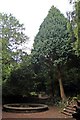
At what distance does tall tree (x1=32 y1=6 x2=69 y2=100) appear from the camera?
20047 millimetres

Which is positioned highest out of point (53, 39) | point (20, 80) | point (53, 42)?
point (53, 39)

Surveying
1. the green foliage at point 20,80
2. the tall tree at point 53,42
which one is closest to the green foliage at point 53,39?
the tall tree at point 53,42

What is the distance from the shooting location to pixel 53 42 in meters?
20.2

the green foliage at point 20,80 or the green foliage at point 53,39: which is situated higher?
the green foliage at point 53,39

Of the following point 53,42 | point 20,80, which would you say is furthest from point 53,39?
point 20,80

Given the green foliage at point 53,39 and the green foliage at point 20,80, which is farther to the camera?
the green foliage at point 20,80

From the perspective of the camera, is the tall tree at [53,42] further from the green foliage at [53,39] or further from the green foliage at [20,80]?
the green foliage at [20,80]

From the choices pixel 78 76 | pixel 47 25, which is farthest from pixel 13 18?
pixel 78 76

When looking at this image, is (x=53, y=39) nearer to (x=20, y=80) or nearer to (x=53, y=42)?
(x=53, y=42)

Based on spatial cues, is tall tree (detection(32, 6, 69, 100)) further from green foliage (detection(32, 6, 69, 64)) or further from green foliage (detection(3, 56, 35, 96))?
green foliage (detection(3, 56, 35, 96))

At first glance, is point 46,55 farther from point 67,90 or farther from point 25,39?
point 67,90

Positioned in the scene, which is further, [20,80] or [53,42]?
[20,80]

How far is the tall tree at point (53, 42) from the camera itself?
65.8 feet

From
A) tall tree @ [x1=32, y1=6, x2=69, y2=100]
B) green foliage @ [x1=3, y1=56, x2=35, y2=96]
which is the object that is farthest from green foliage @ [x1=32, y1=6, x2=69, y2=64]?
green foliage @ [x1=3, y1=56, x2=35, y2=96]
